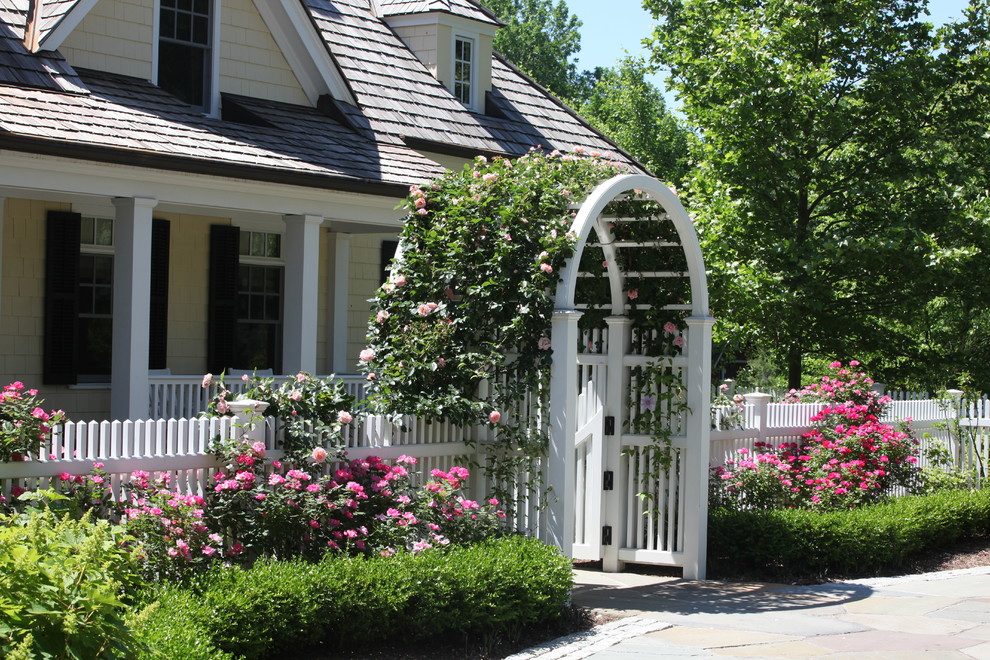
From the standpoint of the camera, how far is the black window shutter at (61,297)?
12.5m

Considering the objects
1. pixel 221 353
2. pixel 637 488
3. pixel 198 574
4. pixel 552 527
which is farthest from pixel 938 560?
pixel 221 353

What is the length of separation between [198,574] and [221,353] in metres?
8.01

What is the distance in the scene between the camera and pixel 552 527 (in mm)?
8742

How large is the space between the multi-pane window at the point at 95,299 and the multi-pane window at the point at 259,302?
6.00 feet

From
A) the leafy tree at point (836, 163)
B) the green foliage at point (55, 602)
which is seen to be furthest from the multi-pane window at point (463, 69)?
the green foliage at point (55, 602)

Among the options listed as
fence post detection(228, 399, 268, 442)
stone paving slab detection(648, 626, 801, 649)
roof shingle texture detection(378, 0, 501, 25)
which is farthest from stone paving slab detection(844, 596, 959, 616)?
roof shingle texture detection(378, 0, 501, 25)

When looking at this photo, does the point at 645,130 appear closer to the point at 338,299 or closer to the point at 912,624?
the point at 338,299

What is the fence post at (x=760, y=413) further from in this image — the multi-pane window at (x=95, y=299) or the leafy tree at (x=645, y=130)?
the leafy tree at (x=645, y=130)

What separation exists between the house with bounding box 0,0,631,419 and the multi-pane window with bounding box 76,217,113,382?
0.07 feet

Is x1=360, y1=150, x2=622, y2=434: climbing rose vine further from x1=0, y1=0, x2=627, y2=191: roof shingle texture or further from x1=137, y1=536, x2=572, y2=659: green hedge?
x1=0, y1=0, x2=627, y2=191: roof shingle texture

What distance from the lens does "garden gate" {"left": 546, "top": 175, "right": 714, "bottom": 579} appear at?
31.2ft

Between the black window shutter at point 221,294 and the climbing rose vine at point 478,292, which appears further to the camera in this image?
the black window shutter at point 221,294

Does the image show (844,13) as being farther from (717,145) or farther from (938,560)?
(938,560)

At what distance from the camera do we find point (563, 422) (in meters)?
8.55
